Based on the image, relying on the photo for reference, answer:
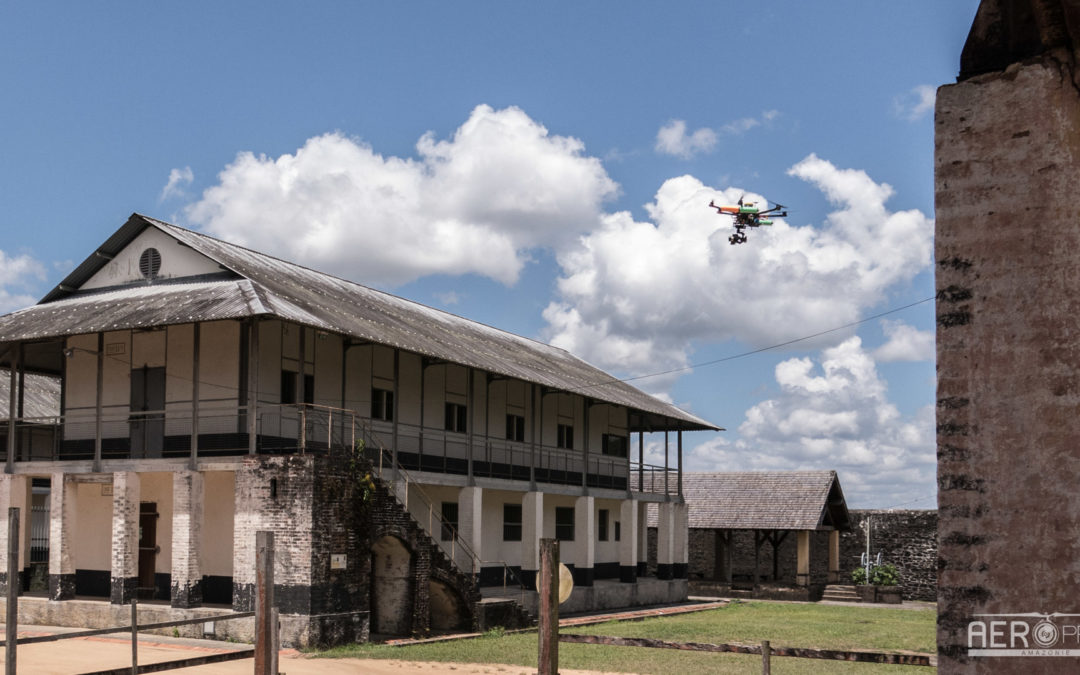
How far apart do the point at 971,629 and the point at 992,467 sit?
28.0 inches

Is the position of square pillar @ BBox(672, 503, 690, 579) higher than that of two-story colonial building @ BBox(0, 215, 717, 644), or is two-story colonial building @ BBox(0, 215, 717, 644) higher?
two-story colonial building @ BBox(0, 215, 717, 644)

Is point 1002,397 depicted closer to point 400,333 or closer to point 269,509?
point 269,509

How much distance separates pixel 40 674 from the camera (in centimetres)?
1730

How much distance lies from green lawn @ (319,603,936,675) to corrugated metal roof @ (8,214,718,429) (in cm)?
604

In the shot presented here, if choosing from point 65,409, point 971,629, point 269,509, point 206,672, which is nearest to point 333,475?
point 269,509

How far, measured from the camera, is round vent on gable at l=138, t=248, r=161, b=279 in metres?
25.7

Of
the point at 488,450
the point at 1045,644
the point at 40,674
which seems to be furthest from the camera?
the point at 488,450

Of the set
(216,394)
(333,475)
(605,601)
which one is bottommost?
(605,601)

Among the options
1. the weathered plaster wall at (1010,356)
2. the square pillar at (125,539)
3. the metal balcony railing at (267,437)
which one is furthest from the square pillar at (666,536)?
the weathered plaster wall at (1010,356)

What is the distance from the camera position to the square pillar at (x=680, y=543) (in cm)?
3791

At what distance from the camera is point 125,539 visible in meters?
22.9

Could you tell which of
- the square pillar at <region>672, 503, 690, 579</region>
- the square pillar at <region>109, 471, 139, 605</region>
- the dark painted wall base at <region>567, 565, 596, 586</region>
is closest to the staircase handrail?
the dark painted wall base at <region>567, 565, 596, 586</region>

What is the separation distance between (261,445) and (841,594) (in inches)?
974

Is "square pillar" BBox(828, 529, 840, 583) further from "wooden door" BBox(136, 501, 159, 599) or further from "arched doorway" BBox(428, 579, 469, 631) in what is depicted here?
"wooden door" BBox(136, 501, 159, 599)
